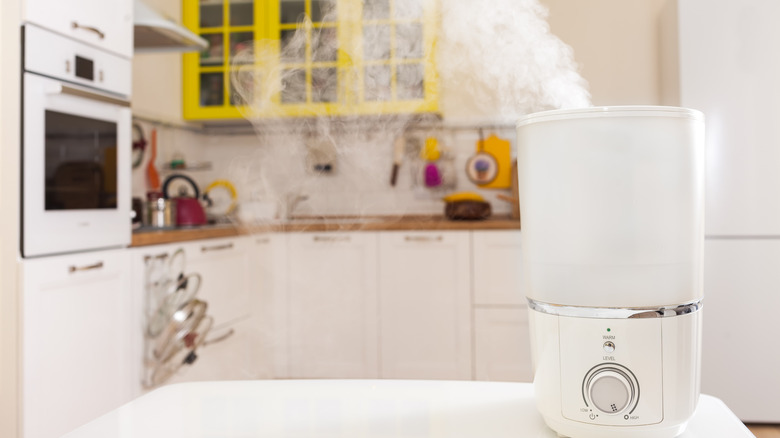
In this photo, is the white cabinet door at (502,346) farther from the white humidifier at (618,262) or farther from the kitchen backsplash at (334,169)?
the white humidifier at (618,262)

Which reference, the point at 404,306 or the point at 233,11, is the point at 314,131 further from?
the point at 404,306

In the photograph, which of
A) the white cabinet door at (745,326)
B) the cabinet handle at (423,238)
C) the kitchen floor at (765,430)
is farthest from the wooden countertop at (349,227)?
the kitchen floor at (765,430)

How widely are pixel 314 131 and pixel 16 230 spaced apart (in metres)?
2.05

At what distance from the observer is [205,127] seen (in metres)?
3.56

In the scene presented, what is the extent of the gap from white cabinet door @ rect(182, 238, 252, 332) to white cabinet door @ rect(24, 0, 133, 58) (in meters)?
0.78

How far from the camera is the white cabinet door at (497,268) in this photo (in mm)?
2770

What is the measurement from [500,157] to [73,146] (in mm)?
2179

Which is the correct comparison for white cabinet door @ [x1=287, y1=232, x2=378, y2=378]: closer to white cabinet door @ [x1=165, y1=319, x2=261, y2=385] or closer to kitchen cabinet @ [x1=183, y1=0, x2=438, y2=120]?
white cabinet door @ [x1=165, y1=319, x2=261, y2=385]

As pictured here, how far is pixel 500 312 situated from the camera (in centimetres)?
277

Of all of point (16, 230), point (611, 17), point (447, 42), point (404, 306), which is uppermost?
point (611, 17)

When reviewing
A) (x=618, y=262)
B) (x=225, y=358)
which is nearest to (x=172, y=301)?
(x=225, y=358)

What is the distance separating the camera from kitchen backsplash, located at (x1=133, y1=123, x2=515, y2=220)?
11.1 feet

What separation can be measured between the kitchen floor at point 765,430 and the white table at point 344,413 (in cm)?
218

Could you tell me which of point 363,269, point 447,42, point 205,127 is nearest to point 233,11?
point 205,127
